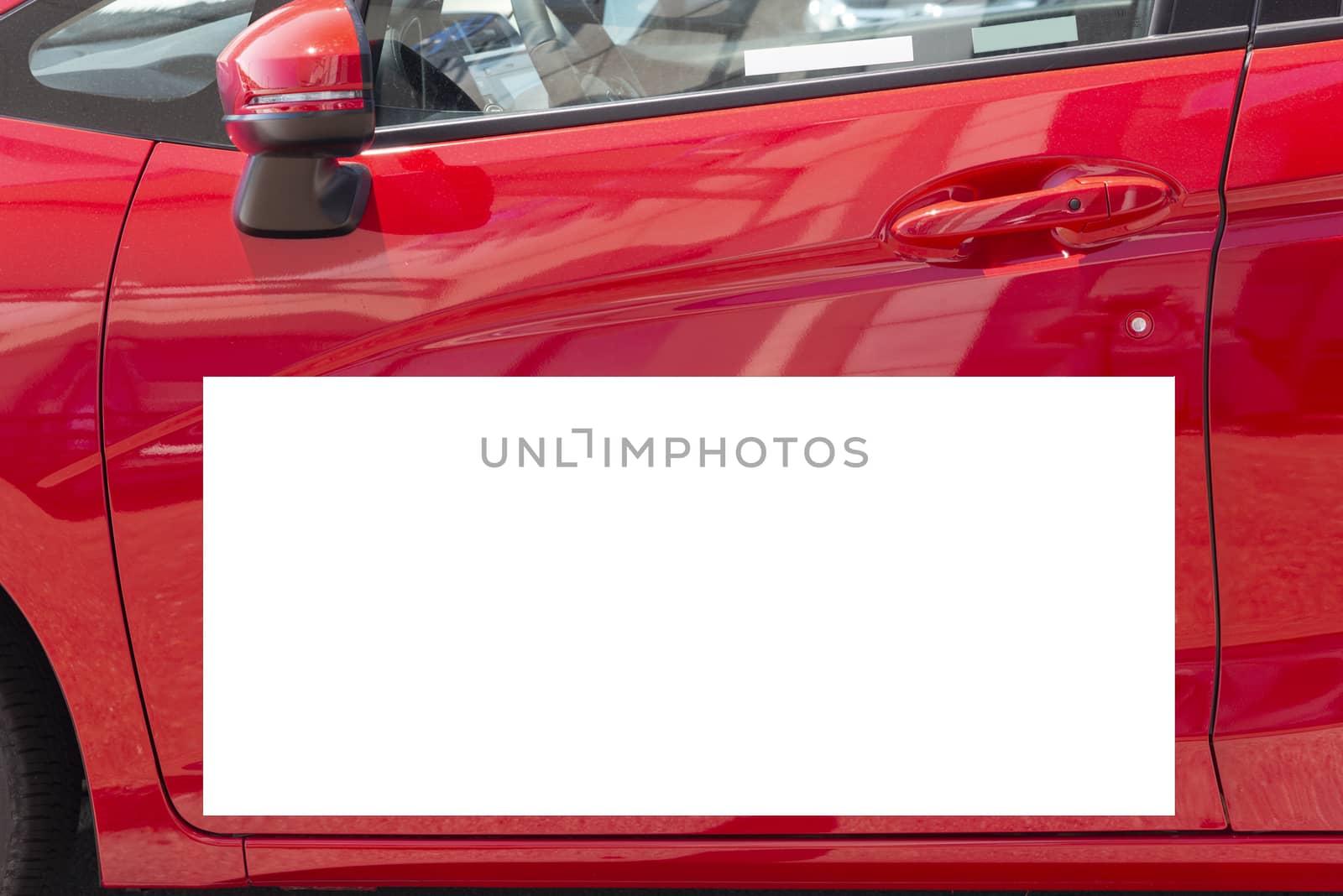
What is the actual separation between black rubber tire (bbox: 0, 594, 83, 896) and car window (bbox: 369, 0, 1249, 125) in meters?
0.78

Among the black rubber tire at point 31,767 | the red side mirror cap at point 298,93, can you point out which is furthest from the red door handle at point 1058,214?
the black rubber tire at point 31,767

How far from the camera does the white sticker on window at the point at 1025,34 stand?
136 centimetres

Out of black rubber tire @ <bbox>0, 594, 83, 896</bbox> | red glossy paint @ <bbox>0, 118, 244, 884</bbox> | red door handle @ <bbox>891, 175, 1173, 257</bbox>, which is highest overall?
red door handle @ <bbox>891, 175, 1173, 257</bbox>

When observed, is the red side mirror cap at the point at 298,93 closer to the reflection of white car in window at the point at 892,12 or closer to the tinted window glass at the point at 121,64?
the tinted window glass at the point at 121,64

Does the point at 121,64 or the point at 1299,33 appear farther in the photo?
the point at 121,64

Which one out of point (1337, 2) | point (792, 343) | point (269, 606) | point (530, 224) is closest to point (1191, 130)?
point (1337, 2)

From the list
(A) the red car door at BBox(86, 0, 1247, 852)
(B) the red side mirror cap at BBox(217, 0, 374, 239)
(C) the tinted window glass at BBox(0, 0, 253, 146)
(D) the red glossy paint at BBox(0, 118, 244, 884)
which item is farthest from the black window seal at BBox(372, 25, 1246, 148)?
(D) the red glossy paint at BBox(0, 118, 244, 884)

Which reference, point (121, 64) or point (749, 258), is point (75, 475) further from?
point (749, 258)

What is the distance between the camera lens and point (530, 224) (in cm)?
133

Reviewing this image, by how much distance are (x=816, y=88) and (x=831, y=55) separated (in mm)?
50

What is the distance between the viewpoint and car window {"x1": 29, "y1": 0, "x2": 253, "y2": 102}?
57.2 inches

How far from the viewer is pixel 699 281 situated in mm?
1312

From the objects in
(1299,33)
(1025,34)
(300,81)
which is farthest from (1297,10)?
(300,81)

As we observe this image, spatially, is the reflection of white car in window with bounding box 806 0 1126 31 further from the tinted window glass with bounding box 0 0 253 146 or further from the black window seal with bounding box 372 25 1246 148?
the tinted window glass with bounding box 0 0 253 146
